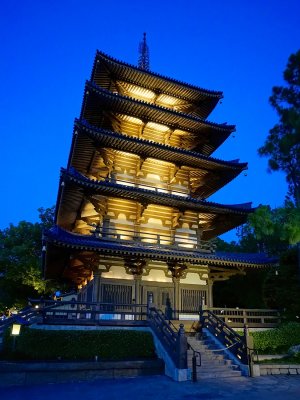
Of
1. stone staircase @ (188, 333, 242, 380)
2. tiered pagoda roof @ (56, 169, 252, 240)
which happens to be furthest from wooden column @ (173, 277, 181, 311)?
tiered pagoda roof @ (56, 169, 252, 240)

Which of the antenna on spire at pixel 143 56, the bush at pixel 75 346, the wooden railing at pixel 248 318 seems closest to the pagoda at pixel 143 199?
the wooden railing at pixel 248 318

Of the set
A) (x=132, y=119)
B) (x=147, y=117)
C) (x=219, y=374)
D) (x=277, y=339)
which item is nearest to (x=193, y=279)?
(x=277, y=339)

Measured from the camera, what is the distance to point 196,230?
21328 millimetres

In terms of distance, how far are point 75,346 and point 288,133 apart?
502 inches

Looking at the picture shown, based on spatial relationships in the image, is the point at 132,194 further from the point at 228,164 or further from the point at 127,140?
the point at 228,164

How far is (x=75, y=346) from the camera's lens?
541 inches

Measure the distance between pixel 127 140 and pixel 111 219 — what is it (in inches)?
184

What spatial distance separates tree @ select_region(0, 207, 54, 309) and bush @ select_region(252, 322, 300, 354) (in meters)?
26.8

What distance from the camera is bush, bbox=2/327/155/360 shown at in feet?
44.7

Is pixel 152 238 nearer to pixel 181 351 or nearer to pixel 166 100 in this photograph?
pixel 181 351

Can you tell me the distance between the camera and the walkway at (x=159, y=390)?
9492 mm

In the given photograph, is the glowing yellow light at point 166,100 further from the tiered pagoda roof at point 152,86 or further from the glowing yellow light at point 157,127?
the glowing yellow light at point 157,127

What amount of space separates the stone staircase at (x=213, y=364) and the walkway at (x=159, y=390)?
0.71m

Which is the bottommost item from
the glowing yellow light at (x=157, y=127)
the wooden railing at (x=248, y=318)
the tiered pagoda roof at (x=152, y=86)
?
the wooden railing at (x=248, y=318)
